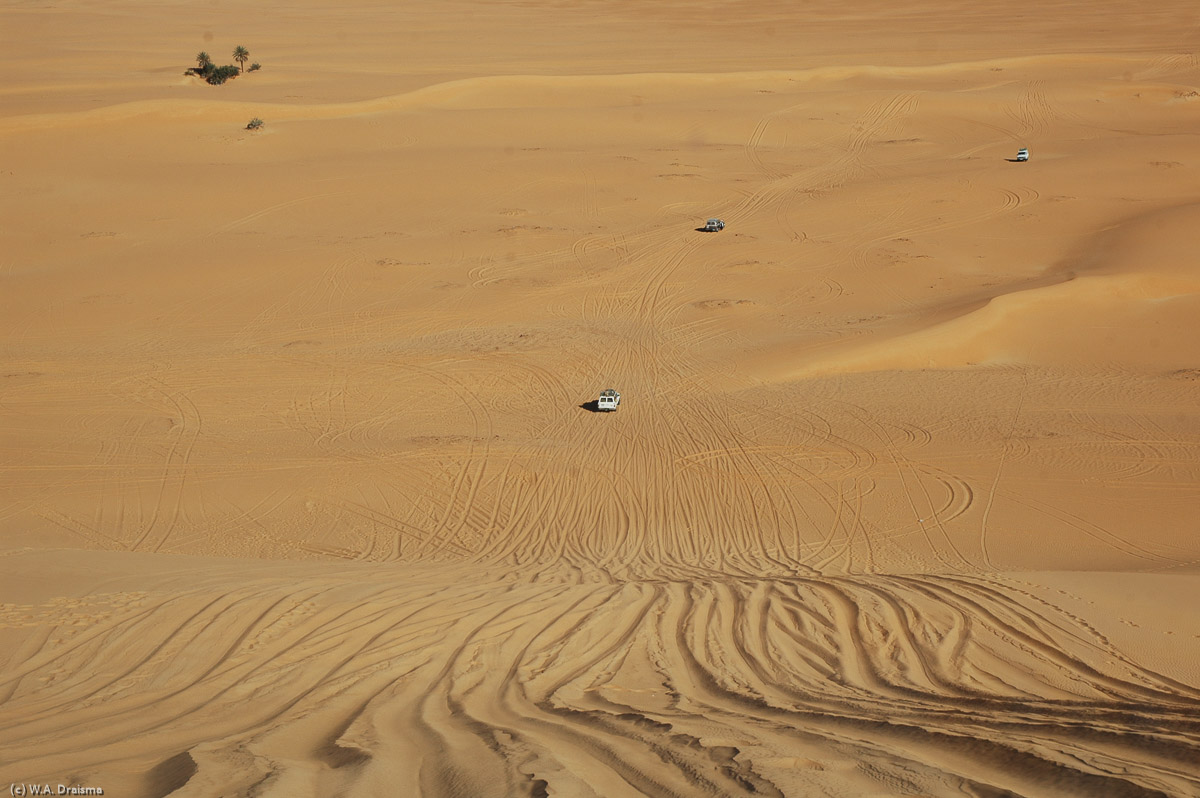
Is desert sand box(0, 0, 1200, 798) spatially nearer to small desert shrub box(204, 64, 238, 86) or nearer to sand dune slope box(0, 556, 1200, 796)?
sand dune slope box(0, 556, 1200, 796)

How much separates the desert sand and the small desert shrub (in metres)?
1.54

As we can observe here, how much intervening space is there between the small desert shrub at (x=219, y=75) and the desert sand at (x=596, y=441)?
1538mm

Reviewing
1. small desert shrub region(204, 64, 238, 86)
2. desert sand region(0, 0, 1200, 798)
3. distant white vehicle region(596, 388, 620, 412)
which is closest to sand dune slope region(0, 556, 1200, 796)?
desert sand region(0, 0, 1200, 798)

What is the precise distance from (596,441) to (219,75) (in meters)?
42.2

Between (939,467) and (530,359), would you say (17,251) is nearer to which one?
(530,359)

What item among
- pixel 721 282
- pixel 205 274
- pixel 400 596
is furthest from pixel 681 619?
pixel 205 274

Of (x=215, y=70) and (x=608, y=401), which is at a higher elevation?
(x=215, y=70)

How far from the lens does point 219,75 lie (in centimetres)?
5084

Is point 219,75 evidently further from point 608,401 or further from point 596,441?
point 596,441

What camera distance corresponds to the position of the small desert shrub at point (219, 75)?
5088 centimetres

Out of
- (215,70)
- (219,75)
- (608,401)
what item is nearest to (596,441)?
(608,401)

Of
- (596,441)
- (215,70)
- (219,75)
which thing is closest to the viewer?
(596,441)

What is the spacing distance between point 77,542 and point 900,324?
17722mm

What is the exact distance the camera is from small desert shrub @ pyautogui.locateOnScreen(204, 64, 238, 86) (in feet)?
167
